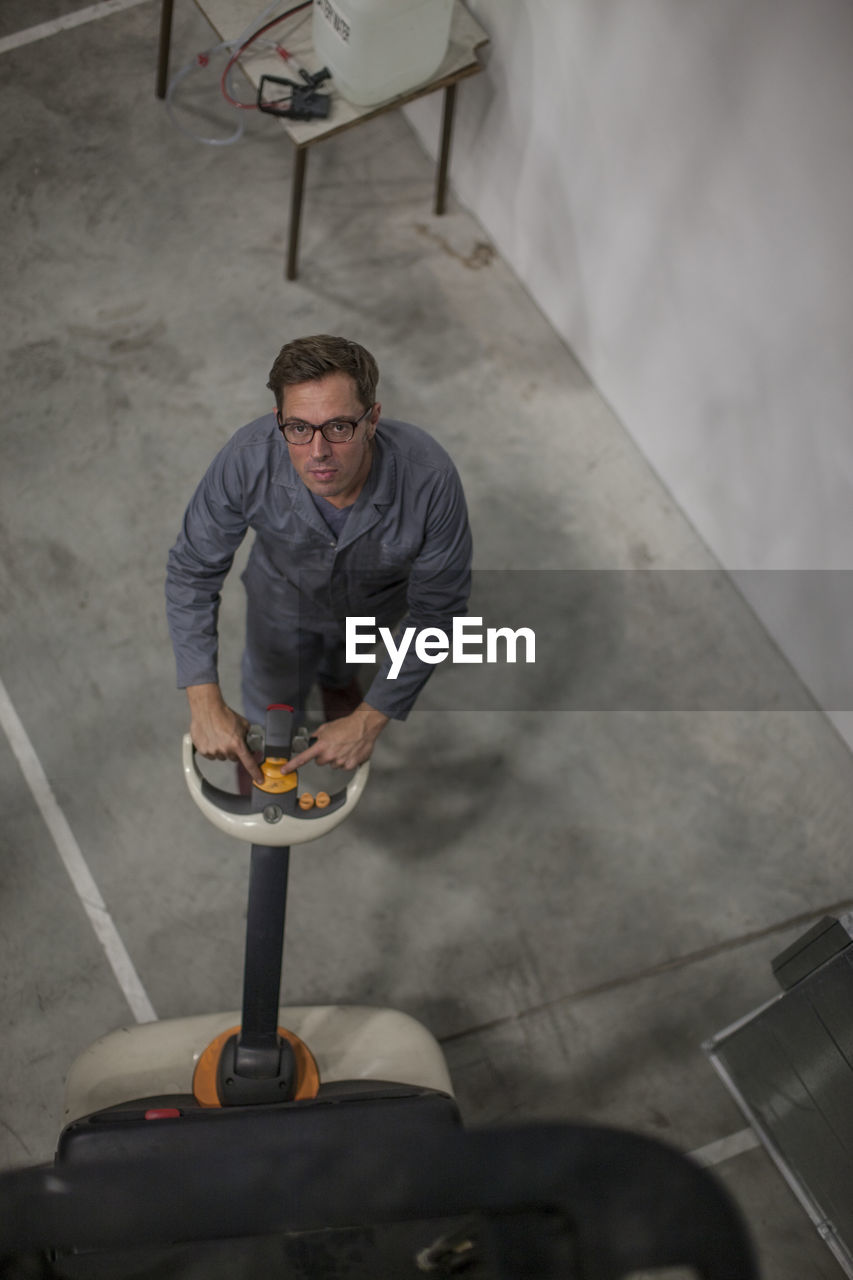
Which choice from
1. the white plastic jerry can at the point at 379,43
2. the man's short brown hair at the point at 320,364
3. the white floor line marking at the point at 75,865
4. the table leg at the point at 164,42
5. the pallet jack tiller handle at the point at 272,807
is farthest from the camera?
the table leg at the point at 164,42

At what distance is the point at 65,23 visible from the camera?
420 centimetres

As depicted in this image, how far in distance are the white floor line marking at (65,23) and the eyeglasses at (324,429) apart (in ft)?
9.91

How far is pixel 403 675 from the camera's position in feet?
7.49

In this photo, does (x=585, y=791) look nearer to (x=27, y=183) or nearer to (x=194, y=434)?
(x=194, y=434)

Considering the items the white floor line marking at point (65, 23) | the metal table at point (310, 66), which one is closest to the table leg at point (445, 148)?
the metal table at point (310, 66)

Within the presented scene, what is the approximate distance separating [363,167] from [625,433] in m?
1.36

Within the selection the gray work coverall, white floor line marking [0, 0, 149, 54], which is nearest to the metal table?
white floor line marking [0, 0, 149, 54]

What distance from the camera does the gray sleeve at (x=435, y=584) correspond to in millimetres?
2201

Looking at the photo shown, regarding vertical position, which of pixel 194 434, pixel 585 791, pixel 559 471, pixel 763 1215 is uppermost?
pixel 194 434

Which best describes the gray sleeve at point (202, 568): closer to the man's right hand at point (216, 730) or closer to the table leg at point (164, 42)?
the man's right hand at point (216, 730)

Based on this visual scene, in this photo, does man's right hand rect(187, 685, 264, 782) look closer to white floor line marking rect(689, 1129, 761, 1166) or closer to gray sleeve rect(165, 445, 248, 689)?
gray sleeve rect(165, 445, 248, 689)

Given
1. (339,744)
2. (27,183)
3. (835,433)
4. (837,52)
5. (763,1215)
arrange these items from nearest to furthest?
(339,744) < (837,52) < (763,1215) < (835,433) < (27,183)

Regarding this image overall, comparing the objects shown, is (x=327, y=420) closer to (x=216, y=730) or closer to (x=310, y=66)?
(x=216, y=730)

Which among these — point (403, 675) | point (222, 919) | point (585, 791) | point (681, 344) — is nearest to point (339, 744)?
point (403, 675)
